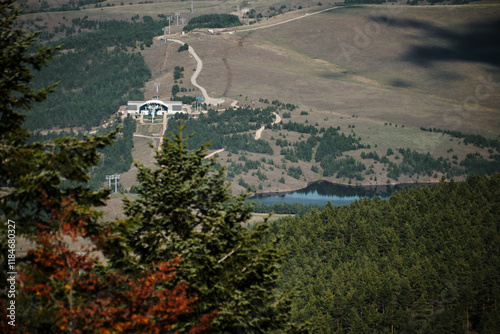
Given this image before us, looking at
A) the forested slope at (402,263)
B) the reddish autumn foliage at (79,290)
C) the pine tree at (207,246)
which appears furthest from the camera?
the forested slope at (402,263)

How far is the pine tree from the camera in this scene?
84.7ft

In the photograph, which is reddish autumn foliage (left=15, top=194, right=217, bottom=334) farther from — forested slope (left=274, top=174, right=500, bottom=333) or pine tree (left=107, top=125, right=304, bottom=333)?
forested slope (left=274, top=174, right=500, bottom=333)

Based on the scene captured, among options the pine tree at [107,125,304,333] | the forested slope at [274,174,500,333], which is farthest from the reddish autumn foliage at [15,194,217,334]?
the forested slope at [274,174,500,333]

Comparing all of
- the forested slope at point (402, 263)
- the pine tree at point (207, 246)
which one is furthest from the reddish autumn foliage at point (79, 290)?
the forested slope at point (402, 263)

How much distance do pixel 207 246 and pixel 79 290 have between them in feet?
25.1

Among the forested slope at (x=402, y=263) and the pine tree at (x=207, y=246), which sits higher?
the pine tree at (x=207, y=246)

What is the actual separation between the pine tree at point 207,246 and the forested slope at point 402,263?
1580 inches

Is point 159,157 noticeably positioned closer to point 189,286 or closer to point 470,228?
point 189,286

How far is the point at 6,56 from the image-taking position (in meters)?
22.2

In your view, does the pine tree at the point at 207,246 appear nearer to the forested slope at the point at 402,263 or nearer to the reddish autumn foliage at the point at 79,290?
the reddish autumn foliage at the point at 79,290

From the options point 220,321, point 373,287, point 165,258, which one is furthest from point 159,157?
point 373,287

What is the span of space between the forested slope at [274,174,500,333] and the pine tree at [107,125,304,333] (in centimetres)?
4012

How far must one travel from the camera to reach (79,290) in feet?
67.2

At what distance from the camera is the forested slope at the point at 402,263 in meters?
89.8
